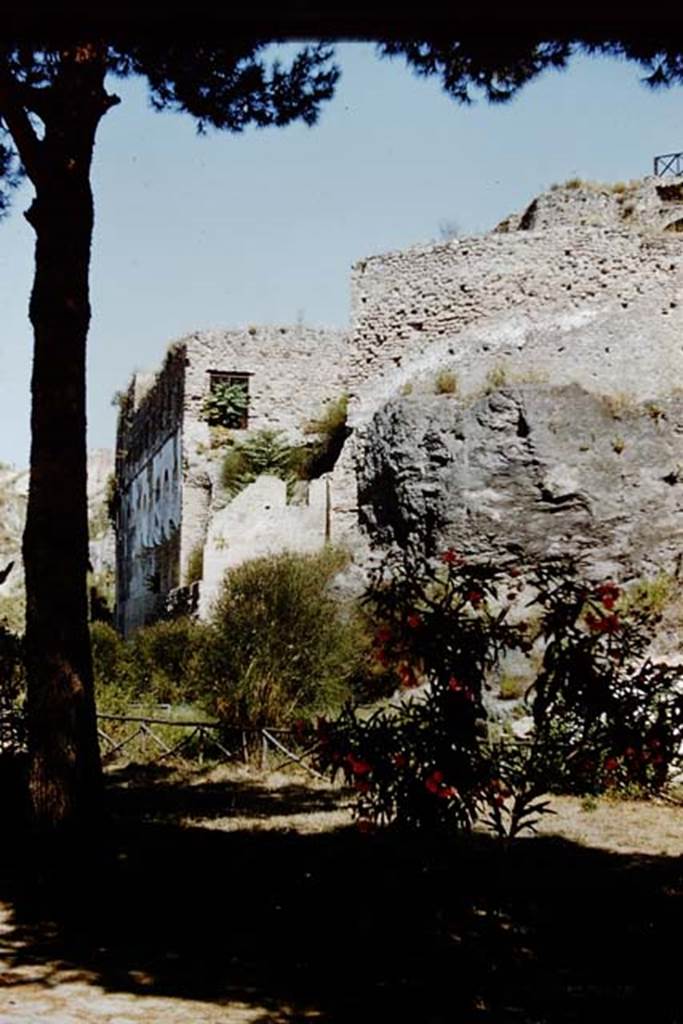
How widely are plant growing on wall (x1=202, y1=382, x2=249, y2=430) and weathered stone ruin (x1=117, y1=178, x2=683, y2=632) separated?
177 mm

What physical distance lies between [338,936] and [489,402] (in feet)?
49.7

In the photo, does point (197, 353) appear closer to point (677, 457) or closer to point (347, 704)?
point (677, 457)

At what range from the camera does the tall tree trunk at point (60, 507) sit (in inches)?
283

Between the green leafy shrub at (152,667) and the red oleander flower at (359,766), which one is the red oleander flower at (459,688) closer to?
the red oleander flower at (359,766)

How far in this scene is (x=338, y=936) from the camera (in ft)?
18.9

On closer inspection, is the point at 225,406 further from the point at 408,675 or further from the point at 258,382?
the point at 408,675

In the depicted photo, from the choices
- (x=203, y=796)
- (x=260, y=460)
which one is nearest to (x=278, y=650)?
(x=203, y=796)

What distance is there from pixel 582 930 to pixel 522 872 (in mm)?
1711

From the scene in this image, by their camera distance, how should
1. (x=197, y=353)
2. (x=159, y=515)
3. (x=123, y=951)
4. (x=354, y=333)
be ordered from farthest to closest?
(x=159, y=515)
(x=197, y=353)
(x=354, y=333)
(x=123, y=951)

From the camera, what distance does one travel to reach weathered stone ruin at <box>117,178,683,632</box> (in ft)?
63.6

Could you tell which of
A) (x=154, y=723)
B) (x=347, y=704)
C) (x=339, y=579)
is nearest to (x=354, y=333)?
(x=339, y=579)

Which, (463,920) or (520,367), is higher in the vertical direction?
(520,367)

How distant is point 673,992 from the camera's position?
5.01 meters

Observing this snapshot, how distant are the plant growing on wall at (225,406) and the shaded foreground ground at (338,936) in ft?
53.8
